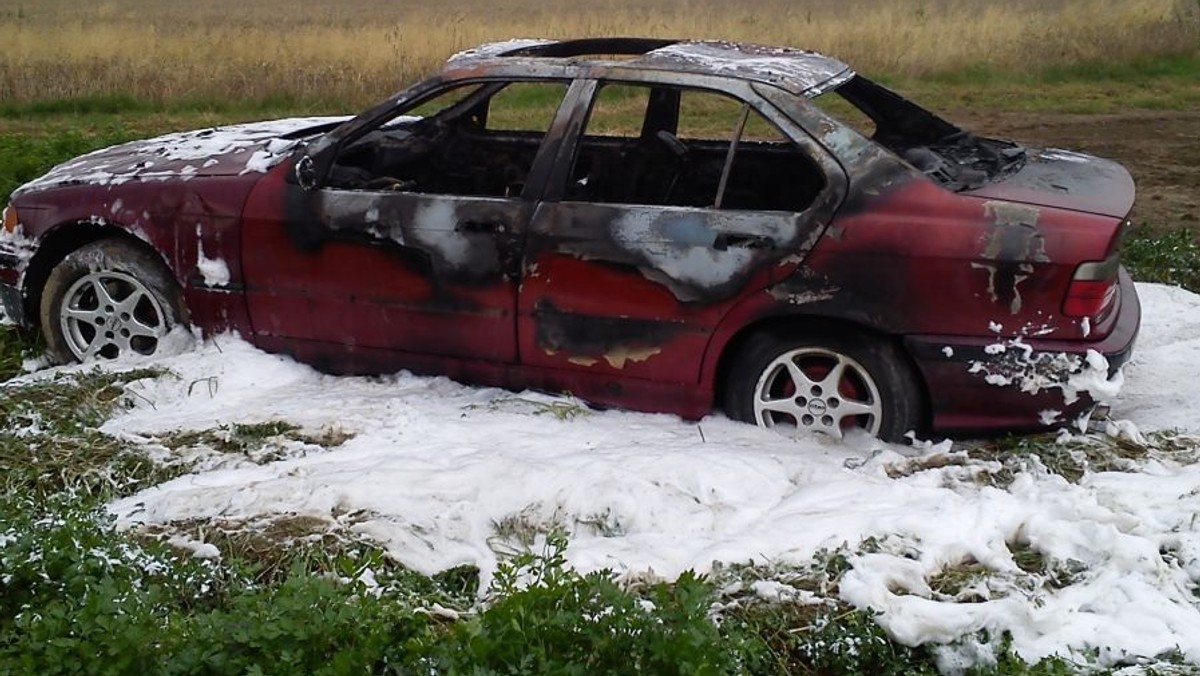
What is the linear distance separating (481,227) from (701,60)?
1115 mm

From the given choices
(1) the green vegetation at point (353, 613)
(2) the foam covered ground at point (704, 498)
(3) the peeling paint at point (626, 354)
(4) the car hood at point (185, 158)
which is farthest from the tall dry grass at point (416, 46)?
(1) the green vegetation at point (353, 613)

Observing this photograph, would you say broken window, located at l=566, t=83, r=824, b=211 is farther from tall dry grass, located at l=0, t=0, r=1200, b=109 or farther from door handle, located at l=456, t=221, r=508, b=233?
tall dry grass, located at l=0, t=0, r=1200, b=109

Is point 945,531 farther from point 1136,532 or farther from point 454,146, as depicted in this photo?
point 454,146

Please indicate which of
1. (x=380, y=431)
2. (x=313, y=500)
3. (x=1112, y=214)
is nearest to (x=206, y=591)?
(x=313, y=500)

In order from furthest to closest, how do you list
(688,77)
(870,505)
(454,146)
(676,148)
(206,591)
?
1. (454,146)
2. (676,148)
3. (688,77)
4. (870,505)
5. (206,591)

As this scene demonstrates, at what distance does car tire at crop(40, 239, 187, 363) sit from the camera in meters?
5.12

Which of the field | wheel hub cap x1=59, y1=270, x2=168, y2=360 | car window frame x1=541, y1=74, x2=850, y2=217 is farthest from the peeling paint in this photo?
wheel hub cap x1=59, y1=270, x2=168, y2=360

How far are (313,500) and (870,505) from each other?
192 centimetres

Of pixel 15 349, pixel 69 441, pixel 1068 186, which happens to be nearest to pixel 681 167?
pixel 1068 186

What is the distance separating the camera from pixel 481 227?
15.0ft

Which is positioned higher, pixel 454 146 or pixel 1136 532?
pixel 454 146

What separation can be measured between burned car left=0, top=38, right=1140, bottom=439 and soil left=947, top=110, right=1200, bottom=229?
11.7 ft

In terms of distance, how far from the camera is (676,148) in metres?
5.23

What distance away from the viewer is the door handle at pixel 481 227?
14.9 feet
